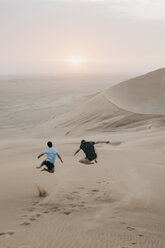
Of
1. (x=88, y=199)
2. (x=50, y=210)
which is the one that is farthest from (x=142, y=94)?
(x=50, y=210)

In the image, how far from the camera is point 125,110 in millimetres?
25609

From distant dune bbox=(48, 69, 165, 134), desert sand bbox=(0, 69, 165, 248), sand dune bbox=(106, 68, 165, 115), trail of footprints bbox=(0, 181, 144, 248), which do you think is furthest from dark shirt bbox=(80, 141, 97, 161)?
sand dune bbox=(106, 68, 165, 115)

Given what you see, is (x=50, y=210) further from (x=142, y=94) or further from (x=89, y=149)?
(x=142, y=94)

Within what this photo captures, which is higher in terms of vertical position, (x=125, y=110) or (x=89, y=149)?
(x=125, y=110)

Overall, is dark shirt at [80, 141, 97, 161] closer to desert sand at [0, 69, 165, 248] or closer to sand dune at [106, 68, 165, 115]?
desert sand at [0, 69, 165, 248]

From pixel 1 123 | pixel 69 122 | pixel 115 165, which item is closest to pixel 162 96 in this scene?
pixel 69 122

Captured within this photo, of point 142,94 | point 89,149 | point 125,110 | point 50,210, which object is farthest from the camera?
point 142,94

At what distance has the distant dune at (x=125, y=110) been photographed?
2275cm

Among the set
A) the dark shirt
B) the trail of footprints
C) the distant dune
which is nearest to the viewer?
the trail of footprints

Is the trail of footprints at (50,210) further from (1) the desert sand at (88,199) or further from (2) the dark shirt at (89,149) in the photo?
(2) the dark shirt at (89,149)

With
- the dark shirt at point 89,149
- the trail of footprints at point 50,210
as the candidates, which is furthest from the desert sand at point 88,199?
the dark shirt at point 89,149

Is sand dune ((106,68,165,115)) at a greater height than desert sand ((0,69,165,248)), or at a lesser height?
greater

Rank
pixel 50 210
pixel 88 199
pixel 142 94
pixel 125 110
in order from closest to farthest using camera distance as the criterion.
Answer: pixel 50 210
pixel 88 199
pixel 125 110
pixel 142 94

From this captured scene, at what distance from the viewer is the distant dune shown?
22750 millimetres
